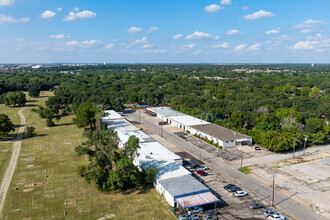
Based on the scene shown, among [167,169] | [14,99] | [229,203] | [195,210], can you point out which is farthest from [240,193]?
[14,99]

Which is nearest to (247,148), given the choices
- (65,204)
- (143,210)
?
(143,210)

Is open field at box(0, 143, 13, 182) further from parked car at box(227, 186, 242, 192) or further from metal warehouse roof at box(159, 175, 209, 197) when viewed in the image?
parked car at box(227, 186, 242, 192)

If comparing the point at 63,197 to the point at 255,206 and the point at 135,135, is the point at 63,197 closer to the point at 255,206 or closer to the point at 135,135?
the point at 135,135

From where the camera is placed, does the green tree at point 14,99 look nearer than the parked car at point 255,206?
No

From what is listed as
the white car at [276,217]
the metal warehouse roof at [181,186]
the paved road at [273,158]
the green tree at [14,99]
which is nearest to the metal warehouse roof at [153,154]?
the metal warehouse roof at [181,186]

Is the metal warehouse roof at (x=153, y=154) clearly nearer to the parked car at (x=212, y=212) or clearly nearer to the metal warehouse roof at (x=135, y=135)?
the metal warehouse roof at (x=135, y=135)

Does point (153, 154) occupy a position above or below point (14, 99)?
below

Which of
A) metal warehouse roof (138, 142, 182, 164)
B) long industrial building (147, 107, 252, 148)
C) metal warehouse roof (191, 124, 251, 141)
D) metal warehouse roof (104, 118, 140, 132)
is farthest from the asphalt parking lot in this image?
metal warehouse roof (104, 118, 140, 132)
